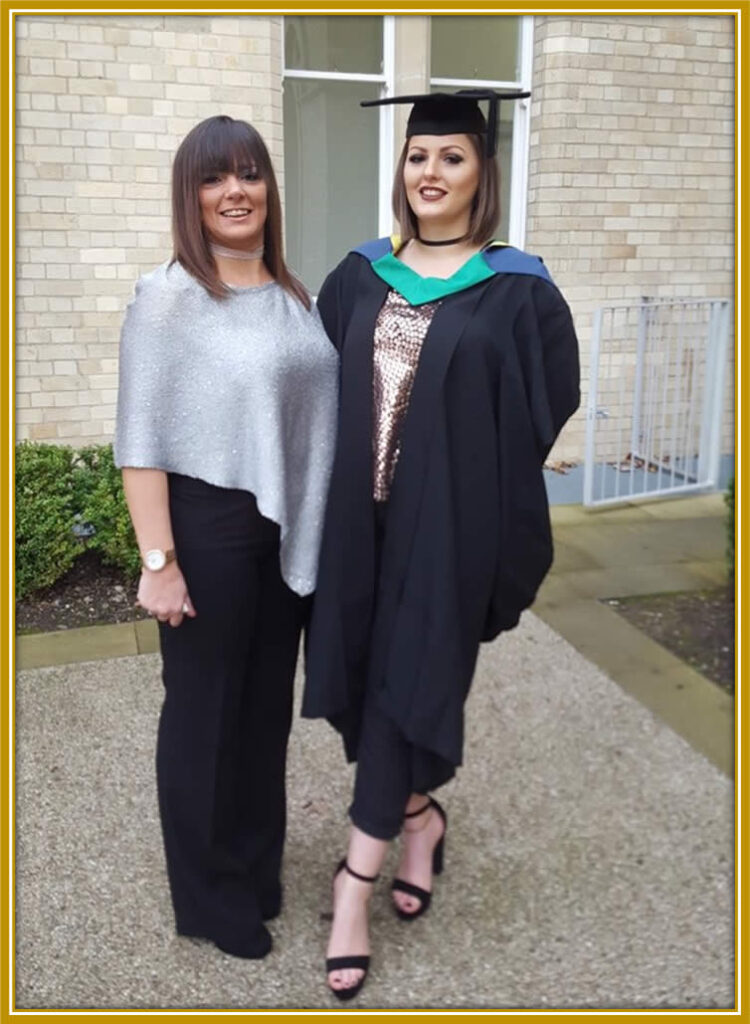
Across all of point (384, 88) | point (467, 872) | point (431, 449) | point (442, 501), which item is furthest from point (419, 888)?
point (384, 88)

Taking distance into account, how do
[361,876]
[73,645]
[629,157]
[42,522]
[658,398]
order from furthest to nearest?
[658,398] < [629,157] < [42,522] < [73,645] < [361,876]

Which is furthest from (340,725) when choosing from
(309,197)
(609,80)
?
(609,80)

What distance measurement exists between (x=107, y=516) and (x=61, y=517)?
0.23 m

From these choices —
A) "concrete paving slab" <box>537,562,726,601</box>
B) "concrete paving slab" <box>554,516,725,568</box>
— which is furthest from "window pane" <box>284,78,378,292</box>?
"concrete paving slab" <box>537,562,726,601</box>

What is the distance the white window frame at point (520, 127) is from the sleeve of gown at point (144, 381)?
5.36 m

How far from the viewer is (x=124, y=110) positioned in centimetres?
549

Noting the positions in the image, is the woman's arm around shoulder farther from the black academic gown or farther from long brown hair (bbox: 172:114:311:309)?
long brown hair (bbox: 172:114:311:309)

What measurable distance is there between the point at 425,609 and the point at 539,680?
1.97 meters

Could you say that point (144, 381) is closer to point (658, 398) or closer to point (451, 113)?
point (451, 113)

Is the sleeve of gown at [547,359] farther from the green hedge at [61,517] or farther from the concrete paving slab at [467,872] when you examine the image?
the green hedge at [61,517]

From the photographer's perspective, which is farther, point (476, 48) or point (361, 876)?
point (476, 48)

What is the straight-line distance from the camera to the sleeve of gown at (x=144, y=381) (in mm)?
1860

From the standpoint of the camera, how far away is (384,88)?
640 centimetres

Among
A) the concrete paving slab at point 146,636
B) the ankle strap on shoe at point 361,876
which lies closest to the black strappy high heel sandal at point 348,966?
the ankle strap on shoe at point 361,876
